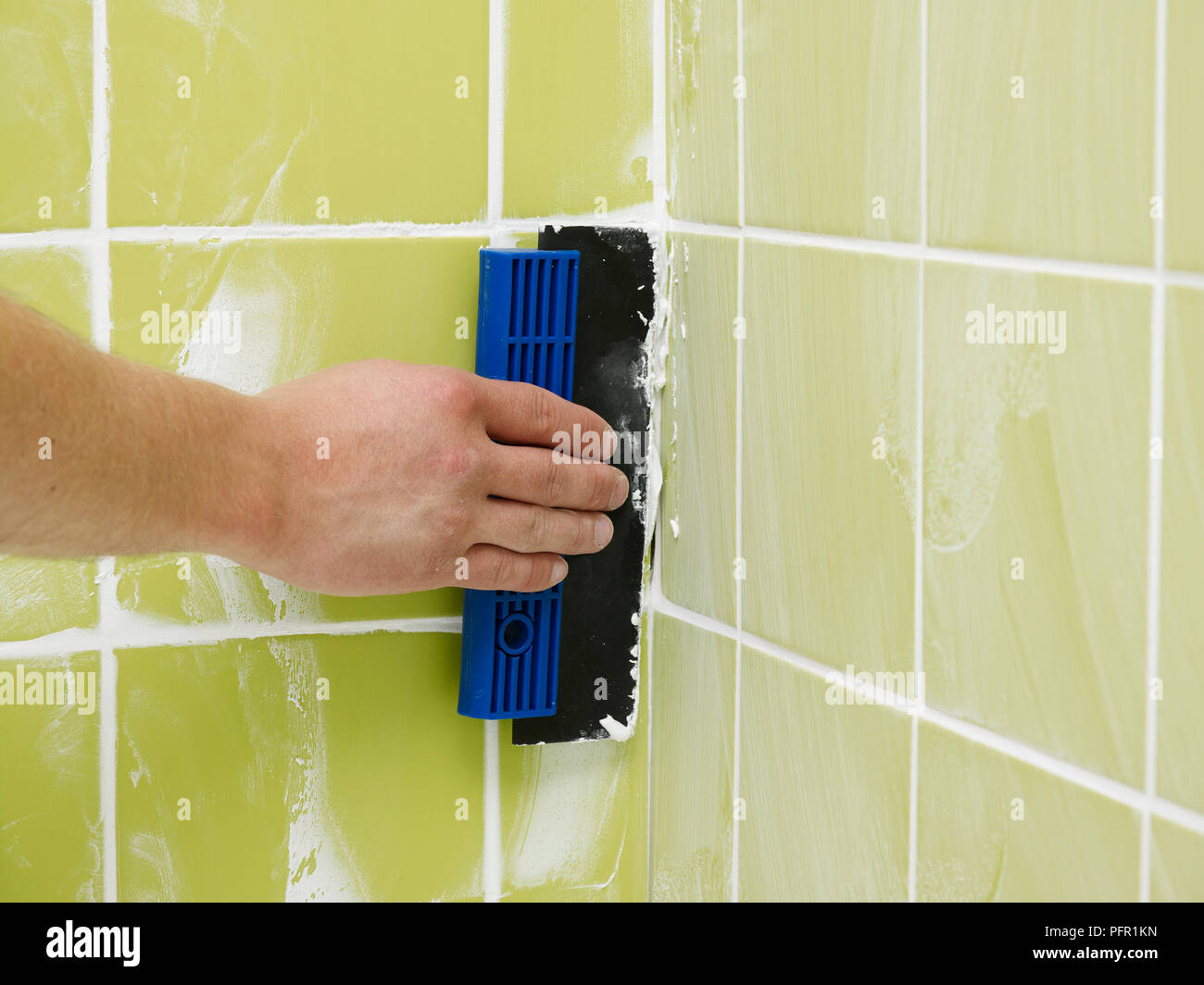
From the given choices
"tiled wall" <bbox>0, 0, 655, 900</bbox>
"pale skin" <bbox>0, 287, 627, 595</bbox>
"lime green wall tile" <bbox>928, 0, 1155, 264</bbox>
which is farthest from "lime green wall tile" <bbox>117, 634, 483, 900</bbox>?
"lime green wall tile" <bbox>928, 0, 1155, 264</bbox>

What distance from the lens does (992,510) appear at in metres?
0.56

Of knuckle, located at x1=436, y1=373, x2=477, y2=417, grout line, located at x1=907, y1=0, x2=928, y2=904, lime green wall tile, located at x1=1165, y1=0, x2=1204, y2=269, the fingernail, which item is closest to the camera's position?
lime green wall tile, located at x1=1165, y1=0, x2=1204, y2=269

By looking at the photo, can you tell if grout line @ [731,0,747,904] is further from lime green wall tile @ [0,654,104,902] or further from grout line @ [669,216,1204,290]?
lime green wall tile @ [0,654,104,902]

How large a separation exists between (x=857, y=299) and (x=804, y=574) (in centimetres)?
17

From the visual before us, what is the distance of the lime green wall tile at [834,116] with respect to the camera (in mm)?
601

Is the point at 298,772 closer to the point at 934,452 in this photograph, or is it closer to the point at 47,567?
the point at 47,567

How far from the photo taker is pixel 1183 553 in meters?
0.47

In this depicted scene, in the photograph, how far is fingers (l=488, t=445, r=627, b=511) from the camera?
0.73 metres

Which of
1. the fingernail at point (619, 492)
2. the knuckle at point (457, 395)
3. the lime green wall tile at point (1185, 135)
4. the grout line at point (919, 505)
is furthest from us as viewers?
the fingernail at point (619, 492)

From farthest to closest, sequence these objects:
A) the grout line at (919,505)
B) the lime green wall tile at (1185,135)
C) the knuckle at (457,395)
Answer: the knuckle at (457,395) < the grout line at (919,505) < the lime green wall tile at (1185,135)

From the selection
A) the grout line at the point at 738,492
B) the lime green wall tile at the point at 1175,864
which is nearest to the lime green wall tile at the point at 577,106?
the grout line at the point at 738,492

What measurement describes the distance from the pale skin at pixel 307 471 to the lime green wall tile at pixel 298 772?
0.12m

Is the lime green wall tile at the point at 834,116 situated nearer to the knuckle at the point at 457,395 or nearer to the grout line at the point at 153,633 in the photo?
the knuckle at the point at 457,395

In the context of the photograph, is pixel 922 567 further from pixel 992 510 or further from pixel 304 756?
pixel 304 756
